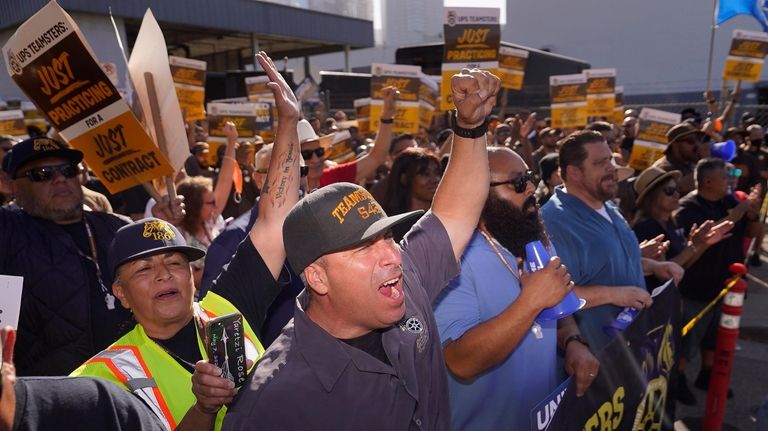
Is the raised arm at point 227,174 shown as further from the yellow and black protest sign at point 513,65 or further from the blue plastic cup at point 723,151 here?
the yellow and black protest sign at point 513,65

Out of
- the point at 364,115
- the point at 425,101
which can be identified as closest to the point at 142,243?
the point at 425,101

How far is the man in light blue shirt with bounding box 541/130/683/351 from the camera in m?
3.17

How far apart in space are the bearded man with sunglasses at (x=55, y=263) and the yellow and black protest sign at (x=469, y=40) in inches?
168

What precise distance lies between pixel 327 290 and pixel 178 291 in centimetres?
85

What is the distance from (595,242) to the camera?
11.1ft

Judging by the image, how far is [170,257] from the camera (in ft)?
7.76

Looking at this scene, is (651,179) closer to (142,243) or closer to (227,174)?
(227,174)

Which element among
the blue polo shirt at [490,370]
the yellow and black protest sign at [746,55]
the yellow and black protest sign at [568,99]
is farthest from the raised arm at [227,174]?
the yellow and black protest sign at [746,55]

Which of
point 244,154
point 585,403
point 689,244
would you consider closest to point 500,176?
point 585,403

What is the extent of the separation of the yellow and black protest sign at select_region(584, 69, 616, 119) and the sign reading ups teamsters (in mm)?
8652

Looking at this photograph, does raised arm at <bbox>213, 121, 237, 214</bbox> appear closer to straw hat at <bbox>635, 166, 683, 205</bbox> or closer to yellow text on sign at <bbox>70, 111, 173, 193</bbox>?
yellow text on sign at <bbox>70, 111, 173, 193</bbox>

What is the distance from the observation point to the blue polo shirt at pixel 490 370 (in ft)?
8.04

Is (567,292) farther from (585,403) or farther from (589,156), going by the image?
(589,156)

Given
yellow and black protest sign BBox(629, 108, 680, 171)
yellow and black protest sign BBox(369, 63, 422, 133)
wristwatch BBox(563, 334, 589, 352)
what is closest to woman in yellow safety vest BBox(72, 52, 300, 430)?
wristwatch BBox(563, 334, 589, 352)
